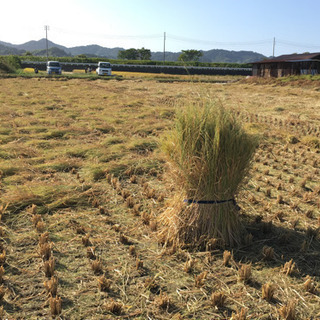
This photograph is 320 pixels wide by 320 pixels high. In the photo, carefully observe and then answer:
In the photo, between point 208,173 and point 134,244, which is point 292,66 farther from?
point 134,244

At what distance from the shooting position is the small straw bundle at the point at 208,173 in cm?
304

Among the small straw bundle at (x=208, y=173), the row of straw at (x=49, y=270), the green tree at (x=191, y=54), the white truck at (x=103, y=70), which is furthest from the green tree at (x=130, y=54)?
the row of straw at (x=49, y=270)

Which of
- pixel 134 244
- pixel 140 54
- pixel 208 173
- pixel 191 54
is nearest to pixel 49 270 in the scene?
pixel 134 244

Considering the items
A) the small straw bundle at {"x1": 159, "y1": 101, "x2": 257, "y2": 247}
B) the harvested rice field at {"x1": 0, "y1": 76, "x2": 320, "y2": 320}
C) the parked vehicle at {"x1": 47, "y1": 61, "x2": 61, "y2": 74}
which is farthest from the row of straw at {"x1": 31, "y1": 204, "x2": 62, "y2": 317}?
the parked vehicle at {"x1": 47, "y1": 61, "x2": 61, "y2": 74}

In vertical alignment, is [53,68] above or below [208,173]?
above

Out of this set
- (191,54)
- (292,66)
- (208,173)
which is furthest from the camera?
(191,54)

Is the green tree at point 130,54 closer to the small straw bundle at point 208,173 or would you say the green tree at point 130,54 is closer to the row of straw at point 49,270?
the small straw bundle at point 208,173

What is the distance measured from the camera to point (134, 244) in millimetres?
3178

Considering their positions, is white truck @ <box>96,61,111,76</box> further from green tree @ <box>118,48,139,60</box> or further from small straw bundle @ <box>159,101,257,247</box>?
green tree @ <box>118,48,139,60</box>

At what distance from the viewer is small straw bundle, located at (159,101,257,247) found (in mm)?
3041

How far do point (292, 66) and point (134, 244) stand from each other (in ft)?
114

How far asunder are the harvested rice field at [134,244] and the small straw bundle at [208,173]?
15cm

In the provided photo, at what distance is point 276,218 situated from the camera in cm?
376

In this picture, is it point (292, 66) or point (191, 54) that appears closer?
point (292, 66)
